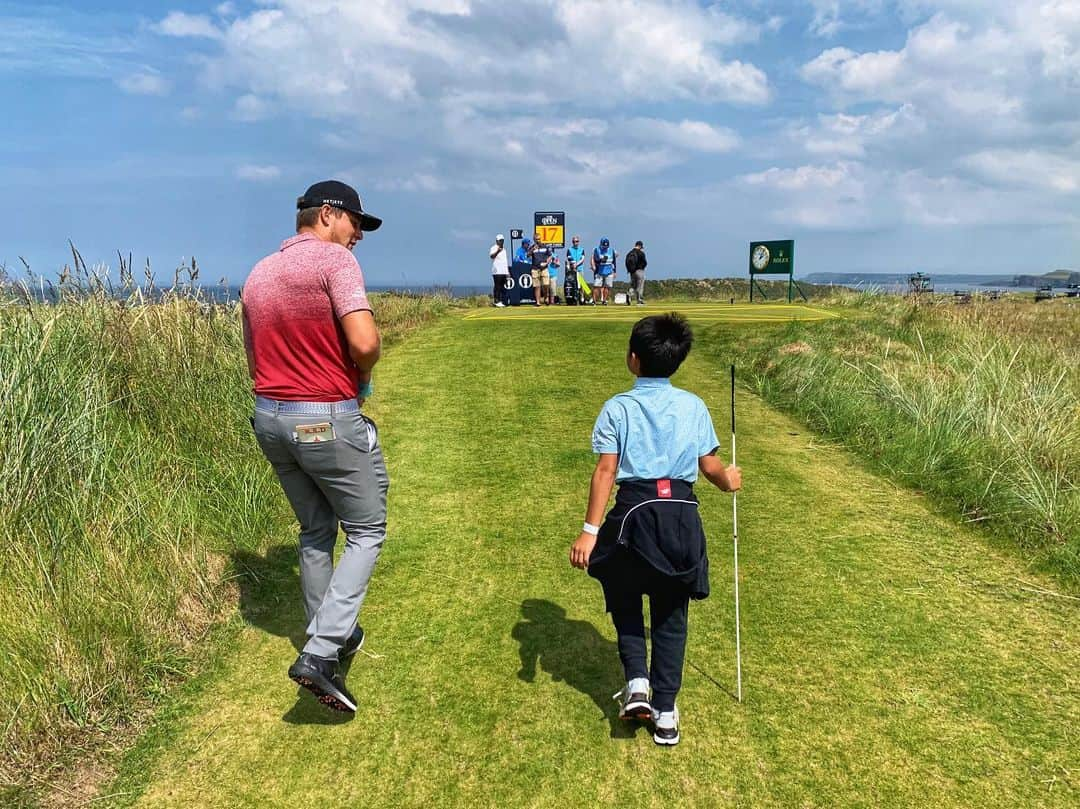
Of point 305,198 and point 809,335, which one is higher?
point 305,198

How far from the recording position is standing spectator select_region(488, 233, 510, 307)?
811 inches

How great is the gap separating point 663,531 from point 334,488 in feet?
4.73

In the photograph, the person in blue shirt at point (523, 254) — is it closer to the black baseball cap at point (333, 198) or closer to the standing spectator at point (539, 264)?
the standing spectator at point (539, 264)

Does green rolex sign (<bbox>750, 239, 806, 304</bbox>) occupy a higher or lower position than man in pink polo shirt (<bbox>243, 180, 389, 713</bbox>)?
higher

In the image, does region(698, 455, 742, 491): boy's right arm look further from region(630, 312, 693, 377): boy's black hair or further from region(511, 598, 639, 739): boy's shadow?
region(511, 598, 639, 739): boy's shadow

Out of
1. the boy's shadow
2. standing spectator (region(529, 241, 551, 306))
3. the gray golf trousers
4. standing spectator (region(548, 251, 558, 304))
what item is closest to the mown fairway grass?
the boy's shadow

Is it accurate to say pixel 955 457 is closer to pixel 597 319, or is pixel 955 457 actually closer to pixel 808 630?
pixel 808 630

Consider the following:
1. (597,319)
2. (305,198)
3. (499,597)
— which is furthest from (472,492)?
(597,319)

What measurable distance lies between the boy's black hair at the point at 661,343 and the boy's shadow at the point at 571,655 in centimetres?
166

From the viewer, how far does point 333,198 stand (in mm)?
3012

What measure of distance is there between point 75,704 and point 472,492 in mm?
3376

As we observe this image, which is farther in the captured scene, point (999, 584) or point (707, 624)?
point (999, 584)

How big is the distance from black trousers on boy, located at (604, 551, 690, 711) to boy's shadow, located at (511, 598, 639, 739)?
368mm

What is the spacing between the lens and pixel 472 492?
19.6 ft
